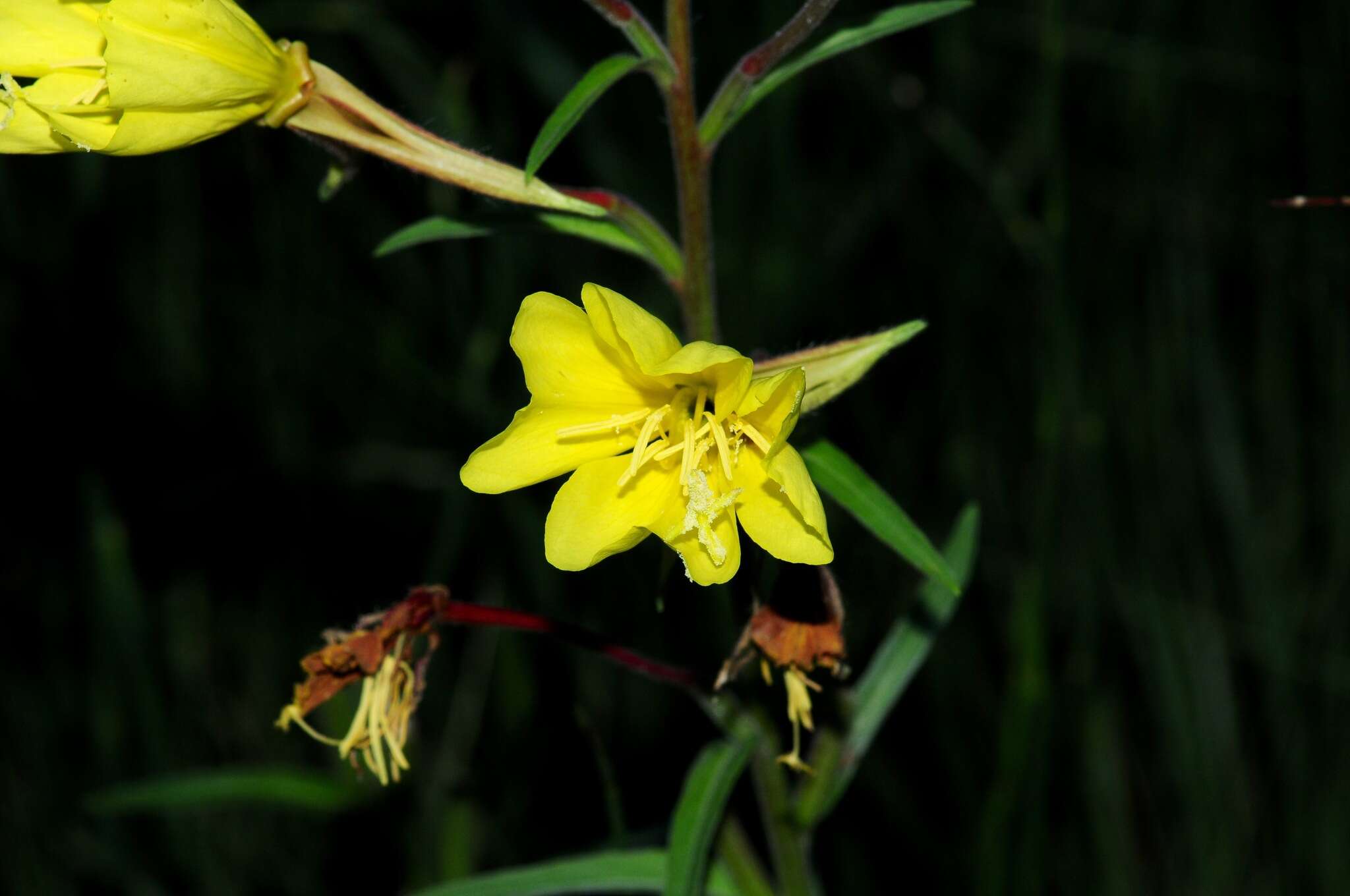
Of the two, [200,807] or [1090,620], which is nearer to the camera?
[200,807]

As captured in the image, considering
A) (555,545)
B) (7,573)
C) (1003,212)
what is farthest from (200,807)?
(1003,212)

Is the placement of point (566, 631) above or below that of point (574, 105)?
below

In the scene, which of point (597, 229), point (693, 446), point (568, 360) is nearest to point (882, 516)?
point (693, 446)

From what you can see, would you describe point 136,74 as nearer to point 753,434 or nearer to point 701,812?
point 753,434

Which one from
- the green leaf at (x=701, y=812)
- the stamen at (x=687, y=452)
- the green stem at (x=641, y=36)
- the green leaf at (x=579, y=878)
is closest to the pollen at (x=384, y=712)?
the green leaf at (x=579, y=878)

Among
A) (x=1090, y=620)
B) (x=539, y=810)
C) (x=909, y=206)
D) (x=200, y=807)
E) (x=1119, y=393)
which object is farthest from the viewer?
(x=909, y=206)

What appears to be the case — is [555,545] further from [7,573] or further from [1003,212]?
[7,573]

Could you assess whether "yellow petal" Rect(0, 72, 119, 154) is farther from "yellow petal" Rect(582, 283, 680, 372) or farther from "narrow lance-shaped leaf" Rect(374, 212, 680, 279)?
"yellow petal" Rect(582, 283, 680, 372)
